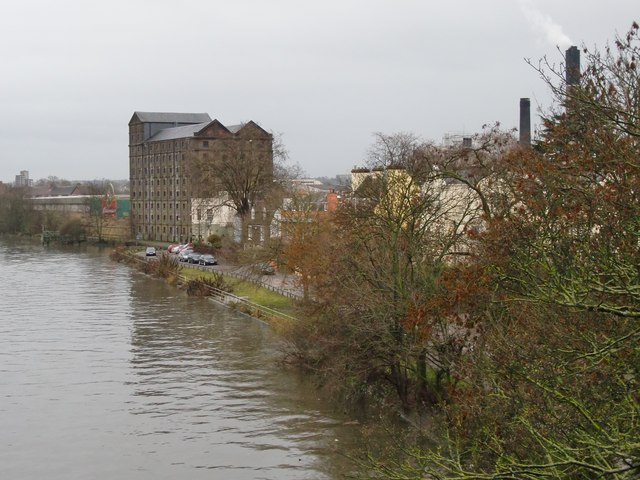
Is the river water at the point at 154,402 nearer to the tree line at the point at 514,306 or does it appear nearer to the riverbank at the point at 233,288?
the riverbank at the point at 233,288

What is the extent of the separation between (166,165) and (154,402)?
6721 centimetres

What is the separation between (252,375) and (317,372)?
2.64 meters

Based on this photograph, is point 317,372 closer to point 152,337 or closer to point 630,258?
point 152,337

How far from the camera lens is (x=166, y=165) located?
8900 centimetres

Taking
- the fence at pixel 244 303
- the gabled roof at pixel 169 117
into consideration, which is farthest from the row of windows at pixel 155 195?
the fence at pixel 244 303

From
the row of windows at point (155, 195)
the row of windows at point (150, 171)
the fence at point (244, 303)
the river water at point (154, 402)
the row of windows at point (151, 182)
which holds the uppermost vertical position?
the row of windows at point (150, 171)

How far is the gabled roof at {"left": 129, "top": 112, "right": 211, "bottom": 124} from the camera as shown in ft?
310

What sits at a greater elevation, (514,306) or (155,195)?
(155,195)

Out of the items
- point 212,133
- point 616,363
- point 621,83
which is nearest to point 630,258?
point 616,363

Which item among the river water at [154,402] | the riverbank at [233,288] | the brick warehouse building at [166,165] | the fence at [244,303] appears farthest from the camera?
the brick warehouse building at [166,165]

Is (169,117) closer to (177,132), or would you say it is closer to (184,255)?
(177,132)

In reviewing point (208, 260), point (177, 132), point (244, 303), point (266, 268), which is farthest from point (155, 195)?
point (244, 303)

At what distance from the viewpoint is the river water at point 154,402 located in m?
19.0

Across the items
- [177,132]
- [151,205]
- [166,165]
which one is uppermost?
[177,132]
